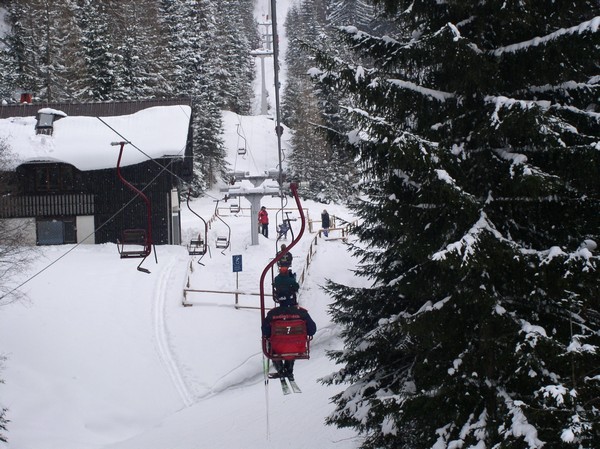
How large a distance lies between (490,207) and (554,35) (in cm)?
190

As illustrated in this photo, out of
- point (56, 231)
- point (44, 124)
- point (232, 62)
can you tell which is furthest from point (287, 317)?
point (232, 62)

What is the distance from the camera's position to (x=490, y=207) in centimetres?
618

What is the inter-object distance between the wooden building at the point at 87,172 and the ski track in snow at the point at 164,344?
6315 millimetres

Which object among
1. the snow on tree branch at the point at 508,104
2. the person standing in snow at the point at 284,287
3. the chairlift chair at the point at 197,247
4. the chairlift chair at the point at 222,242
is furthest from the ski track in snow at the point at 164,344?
the snow on tree branch at the point at 508,104

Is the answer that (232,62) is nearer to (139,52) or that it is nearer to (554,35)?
(139,52)

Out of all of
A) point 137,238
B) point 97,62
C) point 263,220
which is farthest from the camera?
point 97,62

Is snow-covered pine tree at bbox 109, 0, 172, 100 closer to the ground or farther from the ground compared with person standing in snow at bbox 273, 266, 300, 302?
farther from the ground

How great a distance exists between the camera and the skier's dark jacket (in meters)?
9.85

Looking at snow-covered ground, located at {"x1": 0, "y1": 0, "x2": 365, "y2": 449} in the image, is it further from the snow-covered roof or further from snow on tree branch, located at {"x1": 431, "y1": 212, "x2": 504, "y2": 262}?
snow on tree branch, located at {"x1": 431, "y1": 212, "x2": 504, "y2": 262}

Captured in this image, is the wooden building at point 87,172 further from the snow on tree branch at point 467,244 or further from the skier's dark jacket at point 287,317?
the snow on tree branch at point 467,244

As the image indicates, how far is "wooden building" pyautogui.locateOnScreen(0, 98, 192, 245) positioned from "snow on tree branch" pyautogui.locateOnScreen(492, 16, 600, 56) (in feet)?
74.5

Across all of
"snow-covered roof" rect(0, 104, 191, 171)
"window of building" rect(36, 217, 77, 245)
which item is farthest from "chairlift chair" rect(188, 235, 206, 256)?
"window of building" rect(36, 217, 77, 245)

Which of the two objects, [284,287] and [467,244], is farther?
[284,287]

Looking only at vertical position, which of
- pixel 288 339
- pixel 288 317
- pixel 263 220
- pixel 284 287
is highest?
pixel 263 220
